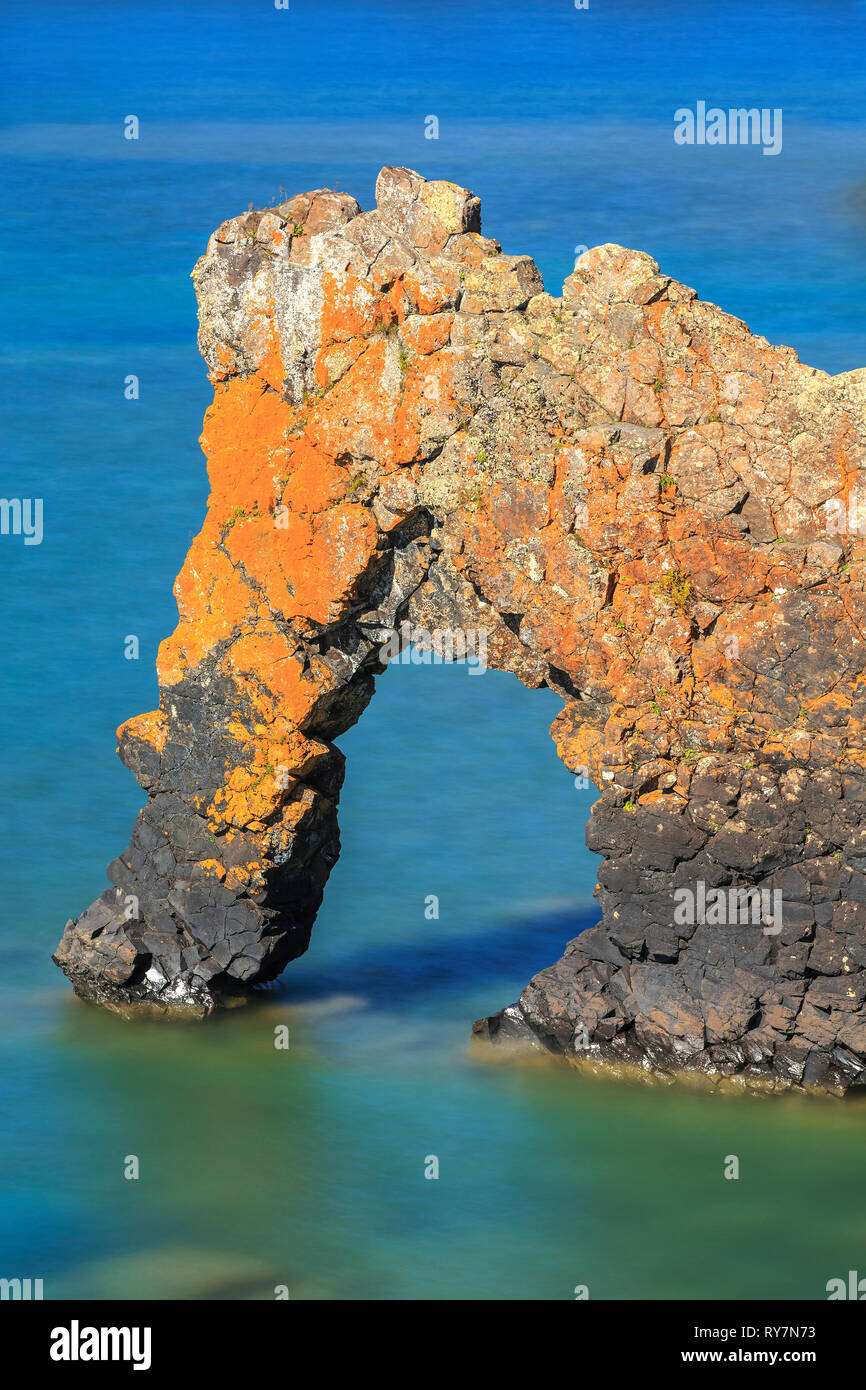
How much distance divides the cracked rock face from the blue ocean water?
1.32m

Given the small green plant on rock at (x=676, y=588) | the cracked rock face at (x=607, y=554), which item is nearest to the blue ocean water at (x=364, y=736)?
the cracked rock face at (x=607, y=554)

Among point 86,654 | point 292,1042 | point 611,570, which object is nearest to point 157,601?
point 86,654

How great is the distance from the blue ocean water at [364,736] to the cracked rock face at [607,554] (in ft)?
4.32

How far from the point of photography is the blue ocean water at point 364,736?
86.2 ft

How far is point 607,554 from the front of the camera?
26.8 meters

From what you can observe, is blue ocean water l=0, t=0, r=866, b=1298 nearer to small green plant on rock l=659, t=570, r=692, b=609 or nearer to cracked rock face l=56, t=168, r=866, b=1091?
cracked rock face l=56, t=168, r=866, b=1091

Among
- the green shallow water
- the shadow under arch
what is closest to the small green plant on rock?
the green shallow water

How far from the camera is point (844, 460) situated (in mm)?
26375

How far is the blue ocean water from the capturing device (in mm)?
26266

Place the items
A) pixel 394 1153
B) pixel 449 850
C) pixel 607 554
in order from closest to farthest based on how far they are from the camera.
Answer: pixel 607 554 → pixel 394 1153 → pixel 449 850

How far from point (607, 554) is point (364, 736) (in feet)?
45.1

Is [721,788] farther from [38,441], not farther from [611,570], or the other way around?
[38,441]

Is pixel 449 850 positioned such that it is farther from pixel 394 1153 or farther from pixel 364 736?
pixel 394 1153

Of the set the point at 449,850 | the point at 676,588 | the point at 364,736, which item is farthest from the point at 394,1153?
the point at 364,736
